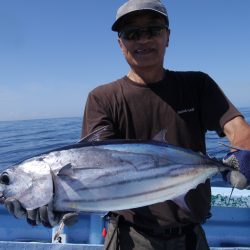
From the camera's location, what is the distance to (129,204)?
197 cm

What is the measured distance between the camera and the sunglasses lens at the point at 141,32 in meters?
2.53

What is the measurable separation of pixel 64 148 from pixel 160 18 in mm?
1268

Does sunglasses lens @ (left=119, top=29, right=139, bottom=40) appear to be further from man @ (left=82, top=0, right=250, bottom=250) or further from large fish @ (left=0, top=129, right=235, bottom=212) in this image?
large fish @ (left=0, top=129, right=235, bottom=212)

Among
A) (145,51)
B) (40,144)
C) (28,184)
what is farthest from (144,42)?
(40,144)

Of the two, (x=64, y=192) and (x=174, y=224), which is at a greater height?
(x=64, y=192)

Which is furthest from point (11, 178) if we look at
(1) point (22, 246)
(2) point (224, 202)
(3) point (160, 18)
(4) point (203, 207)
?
(2) point (224, 202)

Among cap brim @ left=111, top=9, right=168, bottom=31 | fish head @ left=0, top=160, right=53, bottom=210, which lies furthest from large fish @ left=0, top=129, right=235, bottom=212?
cap brim @ left=111, top=9, right=168, bottom=31

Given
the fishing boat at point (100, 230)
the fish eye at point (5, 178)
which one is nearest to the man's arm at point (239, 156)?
the fish eye at point (5, 178)

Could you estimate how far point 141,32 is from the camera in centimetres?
253

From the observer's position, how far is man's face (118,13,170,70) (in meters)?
2.52

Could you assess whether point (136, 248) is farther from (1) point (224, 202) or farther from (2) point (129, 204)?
(1) point (224, 202)

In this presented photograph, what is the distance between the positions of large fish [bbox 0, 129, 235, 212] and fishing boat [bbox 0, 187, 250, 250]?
1.98 m

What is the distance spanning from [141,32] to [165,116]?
64 centimetres

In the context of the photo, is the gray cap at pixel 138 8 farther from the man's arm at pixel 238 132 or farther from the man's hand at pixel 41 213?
the man's hand at pixel 41 213
